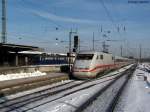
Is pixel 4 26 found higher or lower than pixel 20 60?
higher

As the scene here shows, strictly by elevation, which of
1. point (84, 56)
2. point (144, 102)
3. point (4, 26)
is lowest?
point (144, 102)

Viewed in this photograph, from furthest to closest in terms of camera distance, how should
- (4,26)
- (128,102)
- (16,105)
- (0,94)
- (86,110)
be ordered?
(4,26), (0,94), (128,102), (16,105), (86,110)

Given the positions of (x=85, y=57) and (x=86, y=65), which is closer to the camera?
(x=86, y=65)

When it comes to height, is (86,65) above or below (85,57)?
below

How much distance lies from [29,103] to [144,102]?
562cm

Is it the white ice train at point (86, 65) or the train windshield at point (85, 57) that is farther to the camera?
the train windshield at point (85, 57)

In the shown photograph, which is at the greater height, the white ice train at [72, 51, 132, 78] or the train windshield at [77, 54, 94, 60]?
the train windshield at [77, 54, 94, 60]

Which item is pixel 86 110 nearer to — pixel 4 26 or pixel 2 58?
pixel 4 26

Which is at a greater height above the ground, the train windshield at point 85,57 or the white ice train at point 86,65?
the train windshield at point 85,57

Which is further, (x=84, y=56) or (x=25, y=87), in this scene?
(x=84, y=56)

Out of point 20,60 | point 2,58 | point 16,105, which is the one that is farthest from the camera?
point 20,60

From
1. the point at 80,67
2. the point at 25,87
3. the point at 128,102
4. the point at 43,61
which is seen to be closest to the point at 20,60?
the point at 43,61

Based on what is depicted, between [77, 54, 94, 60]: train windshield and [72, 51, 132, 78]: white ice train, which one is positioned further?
[77, 54, 94, 60]: train windshield

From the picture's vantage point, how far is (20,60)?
5316 centimetres
